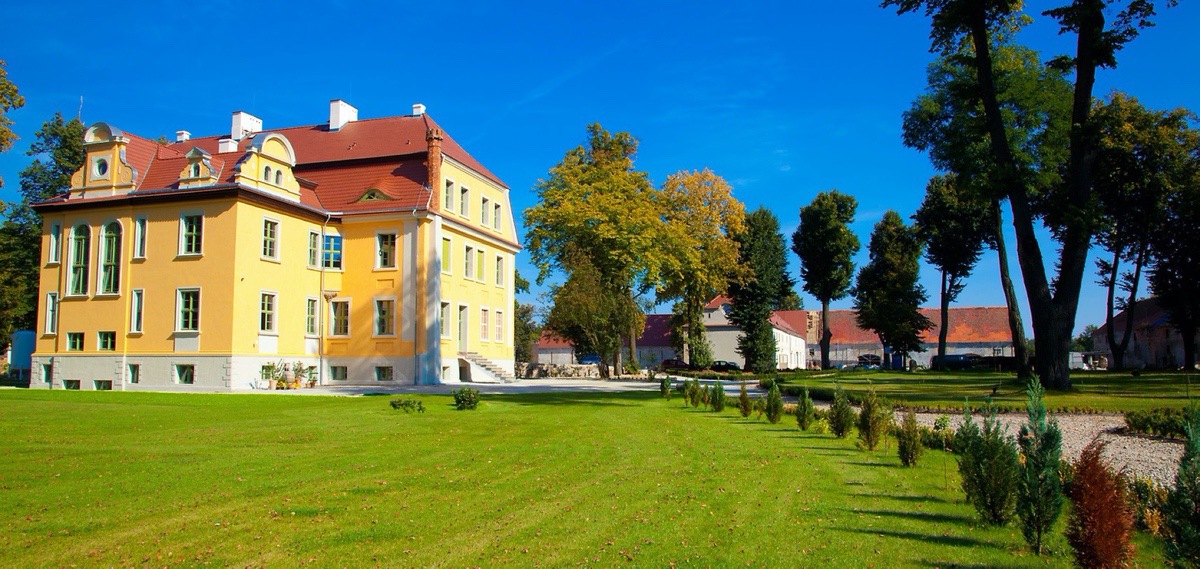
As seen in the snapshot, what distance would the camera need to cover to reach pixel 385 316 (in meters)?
35.2

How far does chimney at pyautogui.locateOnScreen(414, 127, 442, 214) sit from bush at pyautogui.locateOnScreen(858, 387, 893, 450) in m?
24.9

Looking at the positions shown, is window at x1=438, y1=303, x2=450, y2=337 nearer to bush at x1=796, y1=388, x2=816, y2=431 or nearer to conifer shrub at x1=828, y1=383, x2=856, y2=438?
bush at x1=796, y1=388, x2=816, y2=431

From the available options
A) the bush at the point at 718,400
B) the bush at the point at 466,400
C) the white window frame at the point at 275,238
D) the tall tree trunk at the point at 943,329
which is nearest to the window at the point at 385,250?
the white window frame at the point at 275,238

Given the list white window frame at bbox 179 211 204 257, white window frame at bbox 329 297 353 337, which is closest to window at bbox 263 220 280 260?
white window frame at bbox 179 211 204 257

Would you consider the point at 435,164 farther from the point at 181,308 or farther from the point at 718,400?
the point at 718,400

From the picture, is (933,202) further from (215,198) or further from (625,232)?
(215,198)

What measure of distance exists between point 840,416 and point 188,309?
88.2ft

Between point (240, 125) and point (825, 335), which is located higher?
point (240, 125)

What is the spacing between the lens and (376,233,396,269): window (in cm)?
3531

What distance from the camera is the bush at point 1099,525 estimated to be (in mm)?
5391

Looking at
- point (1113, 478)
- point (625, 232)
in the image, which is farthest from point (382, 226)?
point (1113, 478)

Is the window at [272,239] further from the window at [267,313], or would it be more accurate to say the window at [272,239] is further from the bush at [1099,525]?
the bush at [1099,525]

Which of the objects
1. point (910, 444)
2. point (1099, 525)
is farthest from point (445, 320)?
point (1099, 525)

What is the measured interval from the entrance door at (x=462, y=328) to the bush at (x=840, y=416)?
25337 millimetres
